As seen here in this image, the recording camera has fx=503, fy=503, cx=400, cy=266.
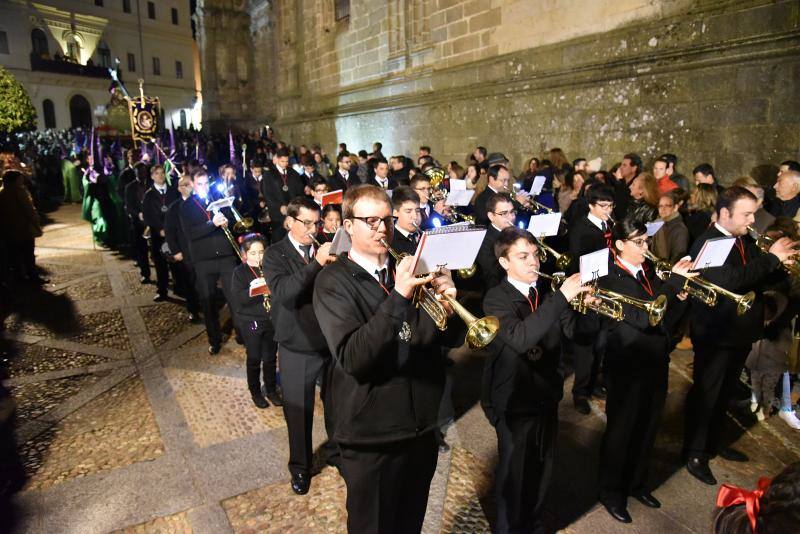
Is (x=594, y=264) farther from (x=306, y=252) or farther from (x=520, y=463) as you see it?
(x=306, y=252)

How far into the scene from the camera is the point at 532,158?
9922 mm

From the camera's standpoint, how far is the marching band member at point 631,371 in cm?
333

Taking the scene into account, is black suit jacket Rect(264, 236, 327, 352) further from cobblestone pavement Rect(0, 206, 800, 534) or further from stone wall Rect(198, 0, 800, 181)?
stone wall Rect(198, 0, 800, 181)

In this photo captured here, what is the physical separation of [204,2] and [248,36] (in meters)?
2.79

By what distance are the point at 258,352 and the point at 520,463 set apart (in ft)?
10.1

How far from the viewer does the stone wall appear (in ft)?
22.5

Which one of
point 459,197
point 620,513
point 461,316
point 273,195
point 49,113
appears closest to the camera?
point 461,316

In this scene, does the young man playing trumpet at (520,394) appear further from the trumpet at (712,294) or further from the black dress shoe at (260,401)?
the black dress shoe at (260,401)

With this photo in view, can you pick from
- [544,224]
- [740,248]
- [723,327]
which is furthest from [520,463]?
[544,224]

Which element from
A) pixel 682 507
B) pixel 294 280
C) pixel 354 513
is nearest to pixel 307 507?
pixel 354 513

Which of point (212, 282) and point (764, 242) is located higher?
point (764, 242)

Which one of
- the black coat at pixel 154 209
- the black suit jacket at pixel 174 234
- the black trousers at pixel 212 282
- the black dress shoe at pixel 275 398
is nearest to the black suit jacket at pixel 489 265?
the black dress shoe at pixel 275 398

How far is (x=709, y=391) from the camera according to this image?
3877mm

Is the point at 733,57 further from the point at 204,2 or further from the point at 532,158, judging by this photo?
the point at 204,2
